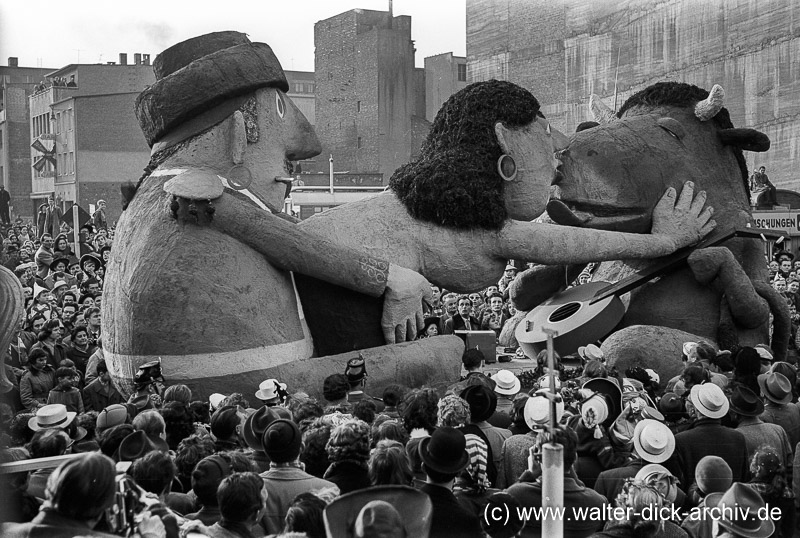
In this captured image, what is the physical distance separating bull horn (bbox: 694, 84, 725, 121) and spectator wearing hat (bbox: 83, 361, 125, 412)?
5.84 metres

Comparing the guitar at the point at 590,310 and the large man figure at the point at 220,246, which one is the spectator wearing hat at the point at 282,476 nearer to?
the large man figure at the point at 220,246

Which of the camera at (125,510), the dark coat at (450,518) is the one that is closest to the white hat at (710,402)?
the dark coat at (450,518)

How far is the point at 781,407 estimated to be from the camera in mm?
6828

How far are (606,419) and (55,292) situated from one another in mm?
8315

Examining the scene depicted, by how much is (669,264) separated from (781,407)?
3.36 meters

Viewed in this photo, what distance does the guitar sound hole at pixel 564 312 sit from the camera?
33.1ft

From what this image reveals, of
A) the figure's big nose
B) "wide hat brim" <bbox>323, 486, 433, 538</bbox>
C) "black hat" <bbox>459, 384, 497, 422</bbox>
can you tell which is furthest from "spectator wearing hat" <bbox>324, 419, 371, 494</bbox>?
the figure's big nose

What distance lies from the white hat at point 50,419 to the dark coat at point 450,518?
96.7 inches

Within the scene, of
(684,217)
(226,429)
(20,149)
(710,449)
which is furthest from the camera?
(20,149)

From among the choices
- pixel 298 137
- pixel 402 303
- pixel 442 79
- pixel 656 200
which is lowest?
pixel 402 303

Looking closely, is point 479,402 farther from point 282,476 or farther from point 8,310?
point 8,310

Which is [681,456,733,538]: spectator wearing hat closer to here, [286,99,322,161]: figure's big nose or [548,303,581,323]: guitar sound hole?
[286,99,322,161]: figure's big nose

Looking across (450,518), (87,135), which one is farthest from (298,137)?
(87,135)

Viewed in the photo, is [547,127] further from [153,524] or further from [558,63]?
[558,63]
